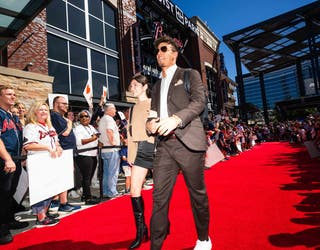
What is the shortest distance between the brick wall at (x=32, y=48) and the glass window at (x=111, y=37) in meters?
4.66

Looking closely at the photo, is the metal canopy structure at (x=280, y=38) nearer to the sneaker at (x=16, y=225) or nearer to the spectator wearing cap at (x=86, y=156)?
the spectator wearing cap at (x=86, y=156)

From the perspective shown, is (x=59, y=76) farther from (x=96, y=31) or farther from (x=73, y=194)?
(x=73, y=194)

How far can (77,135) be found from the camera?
16.5 feet

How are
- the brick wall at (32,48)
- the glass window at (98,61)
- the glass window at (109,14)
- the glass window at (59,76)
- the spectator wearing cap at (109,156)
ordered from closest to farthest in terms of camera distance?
1. the spectator wearing cap at (109,156)
2. the brick wall at (32,48)
3. the glass window at (59,76)
4. the glass window at (98,61)
5. the glass window at (109,14)

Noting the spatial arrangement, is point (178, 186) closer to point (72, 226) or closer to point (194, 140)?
point (72, 226)

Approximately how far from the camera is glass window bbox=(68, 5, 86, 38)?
40.5 feet

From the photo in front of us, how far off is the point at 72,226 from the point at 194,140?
243 centimetres

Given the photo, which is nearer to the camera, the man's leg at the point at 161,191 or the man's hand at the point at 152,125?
the man's hand at the point at 152,125

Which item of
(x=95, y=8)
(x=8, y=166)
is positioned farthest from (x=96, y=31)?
(x=8, y=166)

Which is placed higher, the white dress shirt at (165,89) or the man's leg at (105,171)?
the white dress shirt at (165,89)

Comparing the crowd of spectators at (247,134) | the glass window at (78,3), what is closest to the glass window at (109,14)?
the glass window at (78,3)

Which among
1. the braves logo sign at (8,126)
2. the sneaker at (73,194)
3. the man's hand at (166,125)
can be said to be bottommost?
the sneaker at (73,194)

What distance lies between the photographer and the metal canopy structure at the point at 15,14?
20.1 ft

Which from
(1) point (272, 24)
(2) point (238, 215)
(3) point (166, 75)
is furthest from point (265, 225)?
(1) point (272, 24)
